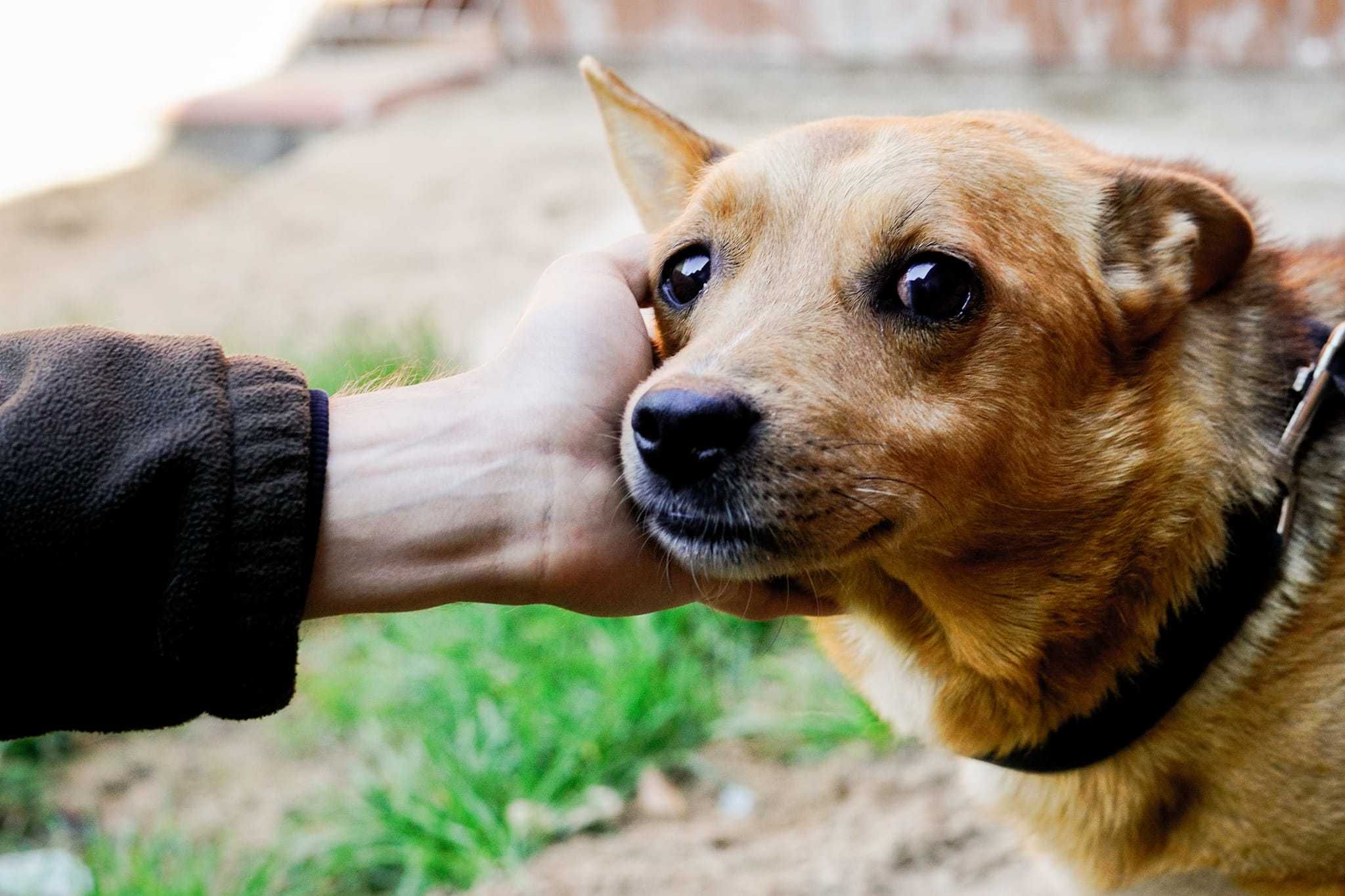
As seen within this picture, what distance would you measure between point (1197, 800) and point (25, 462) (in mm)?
2377

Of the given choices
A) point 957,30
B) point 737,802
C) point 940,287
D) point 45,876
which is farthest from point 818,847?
point 957,30

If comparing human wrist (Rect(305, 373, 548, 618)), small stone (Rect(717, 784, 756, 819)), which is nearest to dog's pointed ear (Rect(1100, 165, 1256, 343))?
human wrist (Rect(305, 373, 548, 618))

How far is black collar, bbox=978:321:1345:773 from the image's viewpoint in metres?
2.43

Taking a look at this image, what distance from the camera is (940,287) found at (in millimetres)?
2375

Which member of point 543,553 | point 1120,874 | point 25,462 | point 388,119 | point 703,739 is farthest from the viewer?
point 388,119

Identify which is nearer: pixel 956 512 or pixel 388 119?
pixel 956 512

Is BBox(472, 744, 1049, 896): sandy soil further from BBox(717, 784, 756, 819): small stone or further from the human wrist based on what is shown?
the human wrist

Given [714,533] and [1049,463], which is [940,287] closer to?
[1049,463]

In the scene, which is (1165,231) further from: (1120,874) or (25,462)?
(25,462)

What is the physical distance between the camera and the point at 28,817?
414 centimetres

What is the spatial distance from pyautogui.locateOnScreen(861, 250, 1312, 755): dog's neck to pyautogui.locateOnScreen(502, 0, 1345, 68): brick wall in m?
5.52

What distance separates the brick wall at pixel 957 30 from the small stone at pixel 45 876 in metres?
7.21

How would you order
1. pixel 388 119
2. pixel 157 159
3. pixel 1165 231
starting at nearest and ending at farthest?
pixel 1165 231 < pixel 388 119 < pixel 157 159

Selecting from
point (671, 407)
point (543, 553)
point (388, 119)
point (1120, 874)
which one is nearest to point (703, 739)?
point (1120, 874)
